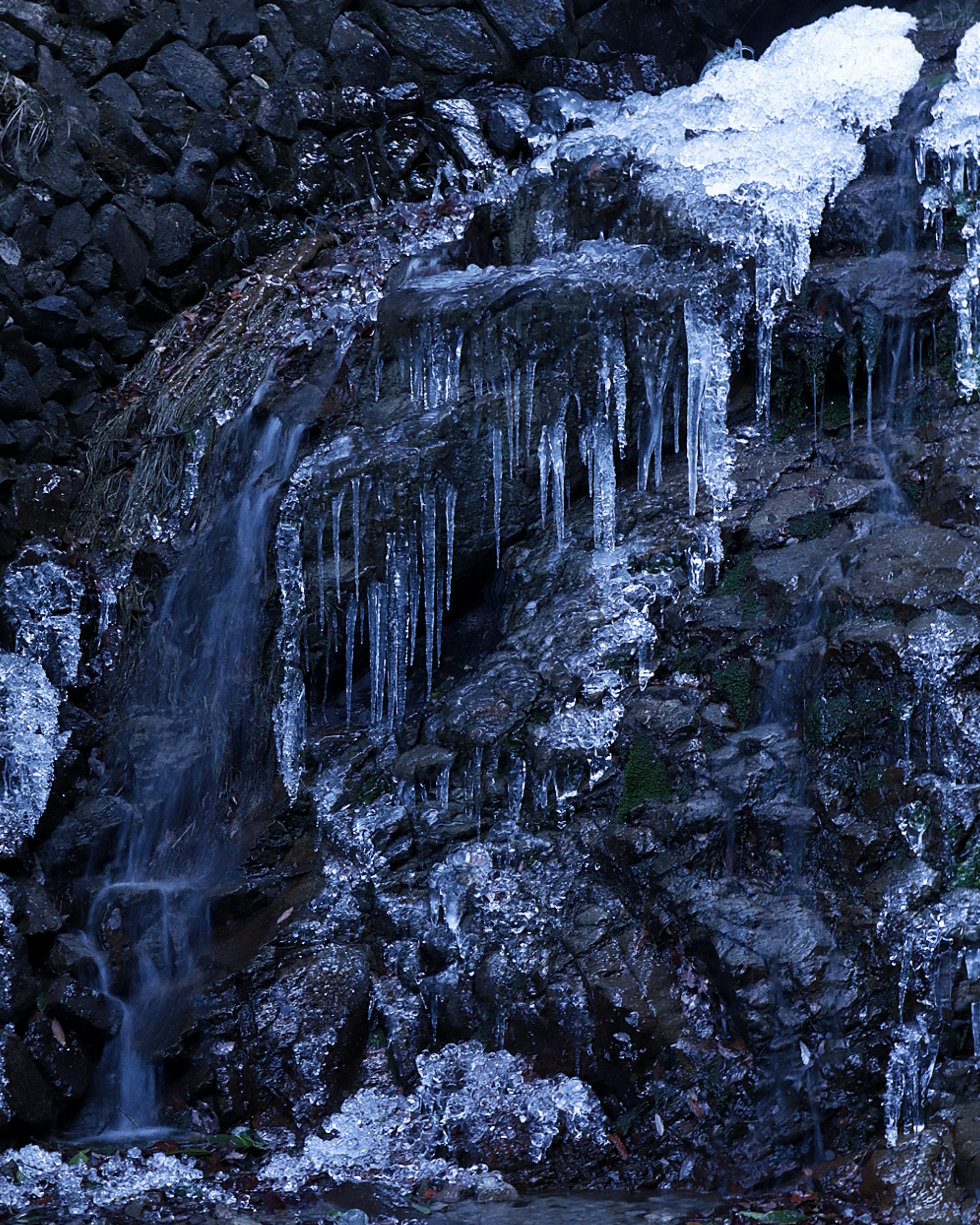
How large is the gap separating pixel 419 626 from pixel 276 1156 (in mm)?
2720

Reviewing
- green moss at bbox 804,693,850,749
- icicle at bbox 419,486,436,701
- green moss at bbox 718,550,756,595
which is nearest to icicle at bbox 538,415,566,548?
icicle at bbox 419,486,436,701

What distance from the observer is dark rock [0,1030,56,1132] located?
15.2ft

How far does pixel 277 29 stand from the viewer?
842 cm

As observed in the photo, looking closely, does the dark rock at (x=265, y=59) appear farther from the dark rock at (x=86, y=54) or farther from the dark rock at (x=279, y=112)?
the dark rock at (x=86, y=54)

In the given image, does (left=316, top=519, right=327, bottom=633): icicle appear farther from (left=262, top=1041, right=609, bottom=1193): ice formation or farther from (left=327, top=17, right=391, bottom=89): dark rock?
(left=327, top=17, right=391, bottom=89): dark rock

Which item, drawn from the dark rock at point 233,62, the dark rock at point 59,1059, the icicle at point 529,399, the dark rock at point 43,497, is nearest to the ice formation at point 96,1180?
the dark rock at point 59,1059

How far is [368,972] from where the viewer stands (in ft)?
16.2

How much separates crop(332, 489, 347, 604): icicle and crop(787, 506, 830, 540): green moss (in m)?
2.20

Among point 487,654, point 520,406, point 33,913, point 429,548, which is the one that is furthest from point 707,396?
point 33,913

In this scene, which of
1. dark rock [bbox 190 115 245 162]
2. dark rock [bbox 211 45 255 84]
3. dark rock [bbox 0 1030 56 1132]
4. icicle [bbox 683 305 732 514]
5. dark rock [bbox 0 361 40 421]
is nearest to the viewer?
dark rock [bbox 0 1030 56 1132]

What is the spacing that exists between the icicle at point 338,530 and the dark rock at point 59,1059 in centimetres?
235

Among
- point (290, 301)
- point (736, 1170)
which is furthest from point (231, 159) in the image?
point (736, 1170)

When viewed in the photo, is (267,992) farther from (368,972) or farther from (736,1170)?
(736,1170)

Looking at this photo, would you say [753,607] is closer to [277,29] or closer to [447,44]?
[447,44]
